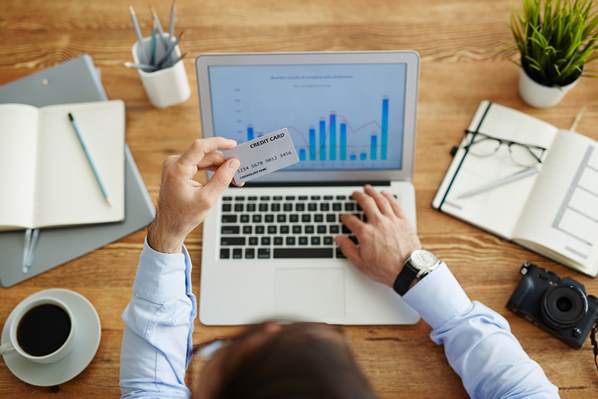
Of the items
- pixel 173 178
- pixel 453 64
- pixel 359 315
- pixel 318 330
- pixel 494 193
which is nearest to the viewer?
pixel 318 330

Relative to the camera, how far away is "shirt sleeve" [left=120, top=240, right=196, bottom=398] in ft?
3.33

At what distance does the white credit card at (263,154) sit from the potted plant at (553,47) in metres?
0.57

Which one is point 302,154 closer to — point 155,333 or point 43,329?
point 155,333

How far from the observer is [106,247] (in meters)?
1.24

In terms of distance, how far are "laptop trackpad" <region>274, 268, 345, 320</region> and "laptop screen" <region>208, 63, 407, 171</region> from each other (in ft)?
0.72

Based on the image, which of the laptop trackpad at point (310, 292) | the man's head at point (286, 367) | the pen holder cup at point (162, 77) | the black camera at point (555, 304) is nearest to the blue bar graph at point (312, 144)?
the laptop trackpad at point (310, 292)

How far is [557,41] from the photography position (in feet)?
4.00

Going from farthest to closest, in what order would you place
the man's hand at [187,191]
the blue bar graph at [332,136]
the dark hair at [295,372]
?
the blue bar graph at [332,136], the man's hand at [187,191], the dark hair at [295,372]

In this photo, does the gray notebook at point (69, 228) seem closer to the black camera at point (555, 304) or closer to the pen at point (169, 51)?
the pen at point (169, 51)

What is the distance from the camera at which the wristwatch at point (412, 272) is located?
1.12 m

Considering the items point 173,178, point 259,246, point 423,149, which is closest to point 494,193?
point 423,149

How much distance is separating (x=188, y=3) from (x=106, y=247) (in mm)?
636

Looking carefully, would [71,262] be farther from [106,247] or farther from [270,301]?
[270,301]

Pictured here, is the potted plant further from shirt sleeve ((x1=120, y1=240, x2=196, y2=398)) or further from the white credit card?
shirt sleeve ((x1=120, y1=240, x2=196, y2=398))
